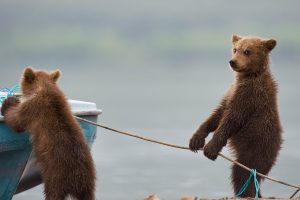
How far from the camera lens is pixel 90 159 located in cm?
816

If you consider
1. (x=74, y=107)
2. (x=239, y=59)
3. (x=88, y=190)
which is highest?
(x=239, y=59)

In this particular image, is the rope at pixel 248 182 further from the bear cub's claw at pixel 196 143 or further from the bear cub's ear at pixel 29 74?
the bear cub's ear at pixel 29 74

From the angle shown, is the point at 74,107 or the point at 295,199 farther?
the point at 74,107

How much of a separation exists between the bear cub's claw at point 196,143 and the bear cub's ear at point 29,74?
1.98 m

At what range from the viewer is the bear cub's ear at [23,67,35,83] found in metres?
8.52

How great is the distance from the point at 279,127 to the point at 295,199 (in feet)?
2.78

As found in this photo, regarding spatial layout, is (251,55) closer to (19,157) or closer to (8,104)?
(8,104)

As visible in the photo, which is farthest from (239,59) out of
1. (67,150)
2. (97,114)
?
(97,114)

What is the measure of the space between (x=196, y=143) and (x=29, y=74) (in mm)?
2083

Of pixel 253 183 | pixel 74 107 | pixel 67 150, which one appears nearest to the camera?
pixel 67 150

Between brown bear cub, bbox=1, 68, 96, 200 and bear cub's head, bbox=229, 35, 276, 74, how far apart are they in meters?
1.93

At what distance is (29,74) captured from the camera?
28.0ft

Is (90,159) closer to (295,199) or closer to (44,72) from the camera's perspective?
(44,72)

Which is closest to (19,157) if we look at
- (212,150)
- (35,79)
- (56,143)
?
(35,79)
